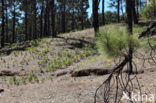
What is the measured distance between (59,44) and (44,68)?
3.62m

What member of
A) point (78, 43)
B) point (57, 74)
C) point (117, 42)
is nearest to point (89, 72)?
point (57, 74)

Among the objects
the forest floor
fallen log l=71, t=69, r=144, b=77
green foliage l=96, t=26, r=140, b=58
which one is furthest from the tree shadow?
green foliage l=96, t=26, r=140, b=58

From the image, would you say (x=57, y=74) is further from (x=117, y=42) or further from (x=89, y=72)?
(x=117, y=42)

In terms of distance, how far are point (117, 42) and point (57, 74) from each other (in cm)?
554

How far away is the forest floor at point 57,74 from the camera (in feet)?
11.8

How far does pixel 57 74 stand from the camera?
6590 mm

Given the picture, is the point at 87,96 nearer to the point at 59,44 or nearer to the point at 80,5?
the point at 59,44

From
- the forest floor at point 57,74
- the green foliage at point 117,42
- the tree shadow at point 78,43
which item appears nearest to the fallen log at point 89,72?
the forest floor at point 57,74

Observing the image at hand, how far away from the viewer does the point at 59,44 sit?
1088cm

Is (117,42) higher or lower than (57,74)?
higher

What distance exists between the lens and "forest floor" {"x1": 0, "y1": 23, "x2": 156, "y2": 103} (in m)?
3.59

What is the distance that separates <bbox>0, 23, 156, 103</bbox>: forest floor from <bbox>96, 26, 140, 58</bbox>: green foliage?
6.19 feet

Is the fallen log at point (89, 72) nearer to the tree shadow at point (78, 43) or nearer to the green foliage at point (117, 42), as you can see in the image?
the green foliage at point (117, 42)

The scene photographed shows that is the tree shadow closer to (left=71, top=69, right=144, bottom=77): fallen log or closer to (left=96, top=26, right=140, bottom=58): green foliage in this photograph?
(left=71, top=69, right=144, bottom=77): fallen log
